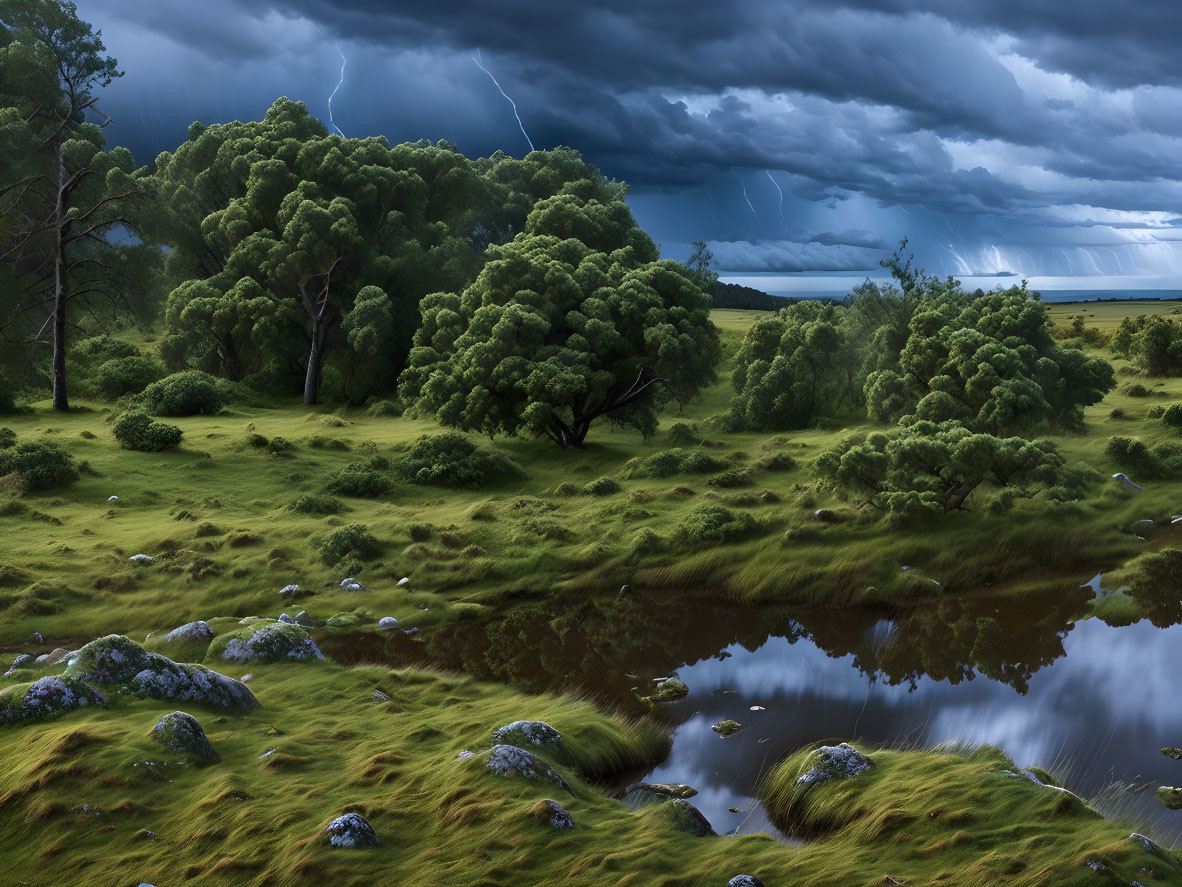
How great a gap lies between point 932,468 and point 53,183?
37.4m

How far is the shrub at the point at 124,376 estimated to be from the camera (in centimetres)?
4534

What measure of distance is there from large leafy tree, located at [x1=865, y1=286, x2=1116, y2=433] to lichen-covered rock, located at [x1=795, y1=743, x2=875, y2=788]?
1901 cm

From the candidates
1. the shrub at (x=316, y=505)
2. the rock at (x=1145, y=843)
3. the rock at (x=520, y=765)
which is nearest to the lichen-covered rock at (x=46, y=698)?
the rock at (x=520, y=765)

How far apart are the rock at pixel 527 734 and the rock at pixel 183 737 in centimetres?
345

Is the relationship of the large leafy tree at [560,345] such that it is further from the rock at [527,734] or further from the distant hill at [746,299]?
the distant hill at [746,299]

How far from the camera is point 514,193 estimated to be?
191 feet

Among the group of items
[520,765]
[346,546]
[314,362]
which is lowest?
[346,546]

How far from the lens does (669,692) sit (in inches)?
624

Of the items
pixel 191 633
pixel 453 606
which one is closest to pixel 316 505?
pixel 453 606

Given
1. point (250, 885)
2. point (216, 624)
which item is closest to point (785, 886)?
point (250, 885)

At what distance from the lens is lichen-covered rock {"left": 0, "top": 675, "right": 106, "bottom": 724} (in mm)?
11398

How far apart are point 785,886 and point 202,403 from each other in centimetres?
3861

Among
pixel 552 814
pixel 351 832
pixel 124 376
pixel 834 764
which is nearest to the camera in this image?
pixel 351 832

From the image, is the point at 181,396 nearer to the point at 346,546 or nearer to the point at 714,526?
the point at 346,546
